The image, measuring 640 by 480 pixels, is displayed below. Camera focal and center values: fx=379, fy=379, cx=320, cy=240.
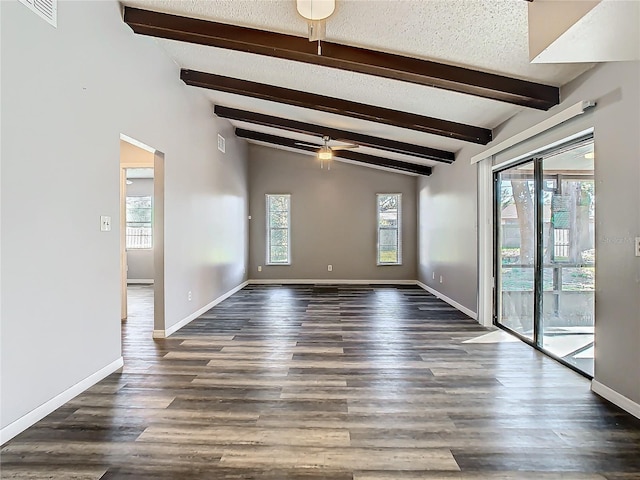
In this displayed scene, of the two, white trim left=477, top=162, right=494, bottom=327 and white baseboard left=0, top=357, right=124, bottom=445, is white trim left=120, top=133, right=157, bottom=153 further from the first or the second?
white trim left=477, top=162, right=494, bottom=327

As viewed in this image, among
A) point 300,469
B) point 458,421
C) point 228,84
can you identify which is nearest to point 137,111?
point 228,84

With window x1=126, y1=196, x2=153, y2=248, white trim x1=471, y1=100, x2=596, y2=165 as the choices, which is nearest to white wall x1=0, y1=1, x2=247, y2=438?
white trim x1=471, y1=100, x2=596, y2=165

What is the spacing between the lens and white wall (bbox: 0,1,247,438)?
220 cm

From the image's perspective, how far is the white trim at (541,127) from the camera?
9.28 ft

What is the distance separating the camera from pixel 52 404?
251cm

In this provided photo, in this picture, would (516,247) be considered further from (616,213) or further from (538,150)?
(616,213)

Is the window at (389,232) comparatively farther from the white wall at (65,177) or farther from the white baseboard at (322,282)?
the white wall at (65,177)

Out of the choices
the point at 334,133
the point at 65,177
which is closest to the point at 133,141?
the point at 65,177

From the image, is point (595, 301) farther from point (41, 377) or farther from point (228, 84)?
point (228, 84)

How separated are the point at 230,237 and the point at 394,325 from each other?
365cm

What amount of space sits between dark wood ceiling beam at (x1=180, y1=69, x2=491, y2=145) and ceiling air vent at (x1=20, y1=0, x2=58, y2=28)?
2.20 m

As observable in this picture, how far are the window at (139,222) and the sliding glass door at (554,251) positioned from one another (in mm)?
7883

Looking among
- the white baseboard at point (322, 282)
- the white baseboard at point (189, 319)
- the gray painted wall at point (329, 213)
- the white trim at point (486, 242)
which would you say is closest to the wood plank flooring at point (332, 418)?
the white baseboard at point (189, 319)

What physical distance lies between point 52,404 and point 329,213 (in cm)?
704
